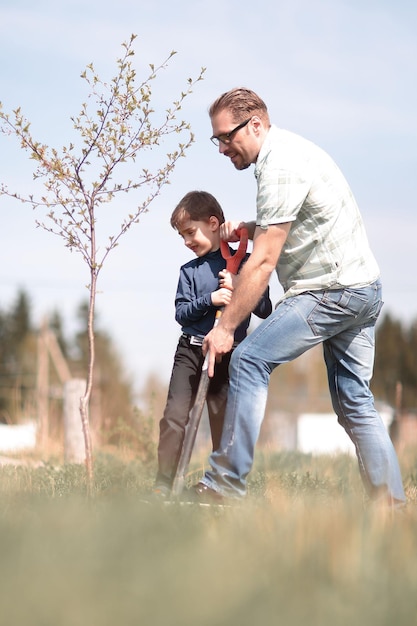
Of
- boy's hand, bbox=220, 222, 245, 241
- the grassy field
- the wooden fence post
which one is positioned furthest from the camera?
the wooden fence post

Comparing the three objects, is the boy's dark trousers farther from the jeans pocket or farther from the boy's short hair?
the jeans pocket

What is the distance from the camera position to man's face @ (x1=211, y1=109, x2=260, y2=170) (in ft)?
14.3

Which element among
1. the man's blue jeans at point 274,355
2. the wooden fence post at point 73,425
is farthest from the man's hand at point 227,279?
the wooden fence post at point 73,425

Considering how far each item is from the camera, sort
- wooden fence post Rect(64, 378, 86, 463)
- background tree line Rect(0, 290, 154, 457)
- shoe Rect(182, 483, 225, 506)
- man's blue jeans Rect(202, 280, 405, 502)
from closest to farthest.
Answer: shoe Rect(182, 483, 225, 506) < man's blue jeans Rect(202, 280, 405, 502) < wooden fence post Rect(64, 378, 86, 463) < background tree line Rect(0, 290, 154, 457)

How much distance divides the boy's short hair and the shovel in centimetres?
29

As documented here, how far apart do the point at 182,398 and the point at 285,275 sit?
120cm

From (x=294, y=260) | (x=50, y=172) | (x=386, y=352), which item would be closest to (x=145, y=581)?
(x=294, y=260)

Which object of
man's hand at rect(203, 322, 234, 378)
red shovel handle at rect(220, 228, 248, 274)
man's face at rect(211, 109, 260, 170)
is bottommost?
man's hand at rect(203, 322, 234, 378)

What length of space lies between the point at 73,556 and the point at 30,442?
8.64 metres

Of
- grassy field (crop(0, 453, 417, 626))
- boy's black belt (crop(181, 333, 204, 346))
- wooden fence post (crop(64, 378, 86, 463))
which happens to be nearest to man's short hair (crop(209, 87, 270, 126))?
boy's black belt (crop(181, 333, 204, 346))

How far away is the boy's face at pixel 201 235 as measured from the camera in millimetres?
5023

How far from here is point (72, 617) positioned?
182 centimetres

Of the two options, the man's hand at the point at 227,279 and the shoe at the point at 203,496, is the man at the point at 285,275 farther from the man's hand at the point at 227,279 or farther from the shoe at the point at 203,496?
the man's hand at the point at 227,279

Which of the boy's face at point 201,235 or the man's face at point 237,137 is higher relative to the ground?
the man's face at point 237,137
